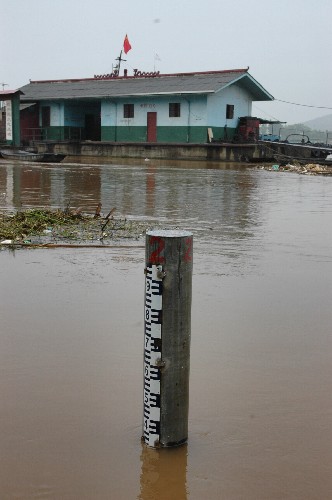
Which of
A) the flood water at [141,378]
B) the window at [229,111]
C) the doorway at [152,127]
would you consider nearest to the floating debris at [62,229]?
the flood water at [141,378]

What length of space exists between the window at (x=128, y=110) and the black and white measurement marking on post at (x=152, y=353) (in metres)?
35.9

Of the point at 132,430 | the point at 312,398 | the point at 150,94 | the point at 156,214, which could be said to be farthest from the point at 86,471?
the point at 150,94

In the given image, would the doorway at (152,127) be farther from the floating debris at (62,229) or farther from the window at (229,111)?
the floating debris at (62,229)

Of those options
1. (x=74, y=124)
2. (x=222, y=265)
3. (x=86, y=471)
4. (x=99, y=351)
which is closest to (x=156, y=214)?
(x=222, y=265)

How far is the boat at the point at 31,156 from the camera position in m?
29.9

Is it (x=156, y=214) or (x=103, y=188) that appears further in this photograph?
(x=103, y=188)

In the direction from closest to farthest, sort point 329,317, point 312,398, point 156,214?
point 312,398 → point 329,317 → point 156,214

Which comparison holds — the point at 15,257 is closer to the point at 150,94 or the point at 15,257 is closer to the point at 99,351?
the point at 99,351

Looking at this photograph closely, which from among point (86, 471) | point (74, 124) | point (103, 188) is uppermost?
point (74, 124)

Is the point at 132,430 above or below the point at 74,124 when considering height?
below

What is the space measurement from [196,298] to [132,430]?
97.8 inches

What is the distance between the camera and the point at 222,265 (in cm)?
681

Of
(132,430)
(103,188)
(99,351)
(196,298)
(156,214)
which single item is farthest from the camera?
(103,188)

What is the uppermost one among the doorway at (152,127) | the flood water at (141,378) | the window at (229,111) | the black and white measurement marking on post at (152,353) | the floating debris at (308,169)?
the window at (229,111)
